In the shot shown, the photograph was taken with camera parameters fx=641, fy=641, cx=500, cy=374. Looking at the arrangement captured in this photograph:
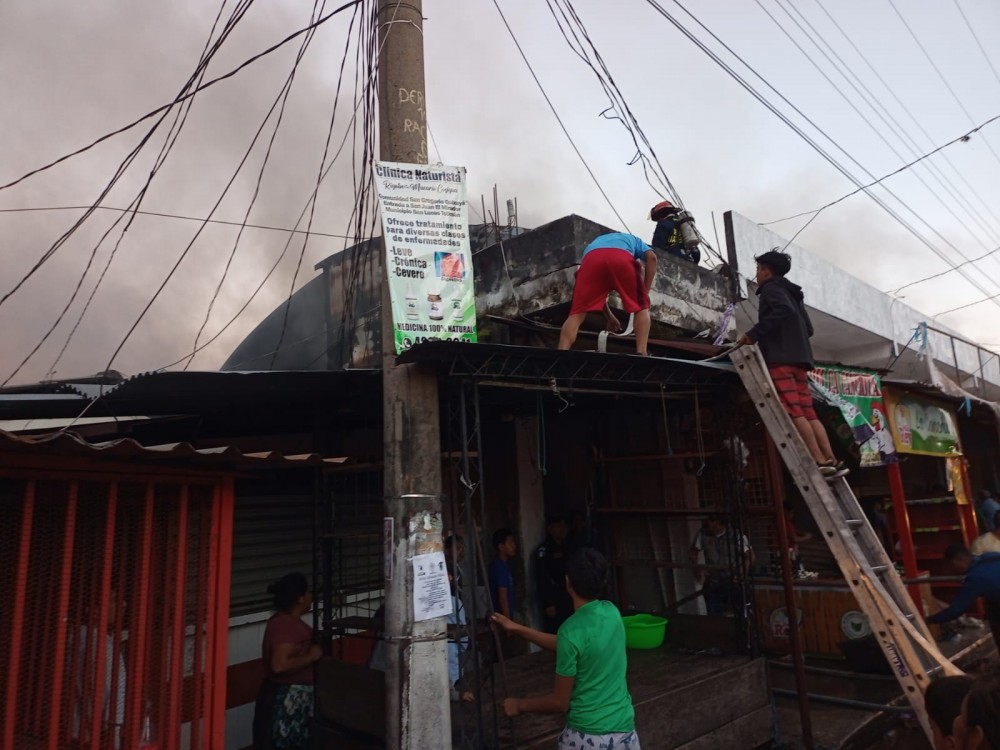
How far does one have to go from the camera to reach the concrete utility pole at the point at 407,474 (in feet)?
13.1

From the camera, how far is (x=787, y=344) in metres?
5.97

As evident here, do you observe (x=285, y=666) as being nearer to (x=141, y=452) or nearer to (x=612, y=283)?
(x=141, y=452)

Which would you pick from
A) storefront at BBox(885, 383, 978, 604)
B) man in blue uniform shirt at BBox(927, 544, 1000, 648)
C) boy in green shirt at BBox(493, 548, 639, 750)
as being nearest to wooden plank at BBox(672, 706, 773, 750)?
man in blue uniform shirt at BBox(927, 544, 1000, 648)

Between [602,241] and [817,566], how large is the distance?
9.67 m

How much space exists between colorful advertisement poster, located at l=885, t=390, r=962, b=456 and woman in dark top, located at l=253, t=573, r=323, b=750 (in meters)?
8.43

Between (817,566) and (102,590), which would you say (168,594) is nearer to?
(102,590)

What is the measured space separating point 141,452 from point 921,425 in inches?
436

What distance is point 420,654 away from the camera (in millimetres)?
4043

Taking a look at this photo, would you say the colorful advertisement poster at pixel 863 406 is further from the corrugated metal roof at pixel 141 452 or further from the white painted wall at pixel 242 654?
the white painted wall at pixel 242 654

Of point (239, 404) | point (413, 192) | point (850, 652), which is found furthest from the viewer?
point (850, 652)

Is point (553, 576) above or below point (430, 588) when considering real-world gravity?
below

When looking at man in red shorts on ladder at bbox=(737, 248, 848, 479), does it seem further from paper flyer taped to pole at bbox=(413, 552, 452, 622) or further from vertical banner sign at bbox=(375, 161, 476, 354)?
paper flyer taped to pole at bbox=(413, 552, 452, 622)

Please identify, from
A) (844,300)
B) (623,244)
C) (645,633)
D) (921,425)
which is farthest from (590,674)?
(844,300)

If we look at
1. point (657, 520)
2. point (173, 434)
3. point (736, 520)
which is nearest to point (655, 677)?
point (736, 520)
